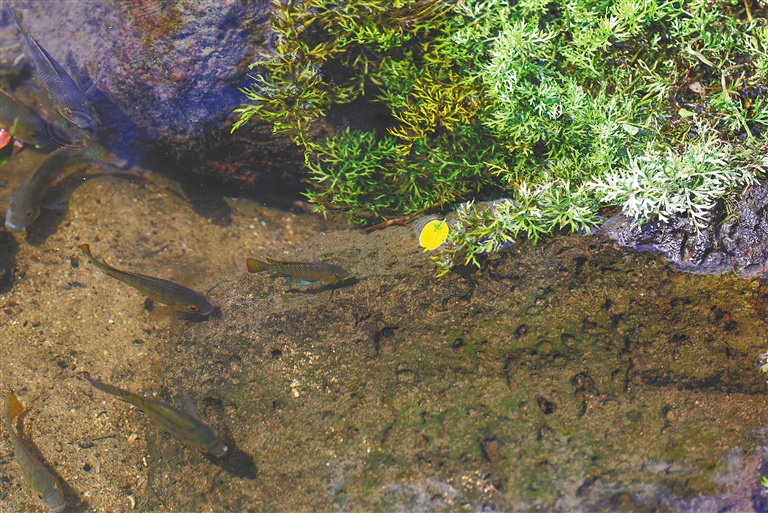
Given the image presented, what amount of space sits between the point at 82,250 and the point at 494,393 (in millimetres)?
3882

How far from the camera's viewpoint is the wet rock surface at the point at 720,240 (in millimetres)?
3127

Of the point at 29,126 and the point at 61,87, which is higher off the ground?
the point at 61,87

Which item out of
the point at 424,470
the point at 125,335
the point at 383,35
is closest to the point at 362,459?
the point at 424,470

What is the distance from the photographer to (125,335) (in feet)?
13.8

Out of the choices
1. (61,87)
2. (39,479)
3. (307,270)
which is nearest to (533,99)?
(307,270)

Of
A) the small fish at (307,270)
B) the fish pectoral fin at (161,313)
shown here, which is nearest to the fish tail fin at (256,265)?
the small fish at (307,270)

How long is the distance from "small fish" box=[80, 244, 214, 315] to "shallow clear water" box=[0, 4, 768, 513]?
13 centimetres

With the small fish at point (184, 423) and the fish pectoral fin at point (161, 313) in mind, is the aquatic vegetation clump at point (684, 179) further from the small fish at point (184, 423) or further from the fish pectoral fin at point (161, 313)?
the fish pectoral fin at point (161, 313)

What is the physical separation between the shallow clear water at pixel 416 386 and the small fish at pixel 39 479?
13cm

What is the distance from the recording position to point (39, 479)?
3.51 meters

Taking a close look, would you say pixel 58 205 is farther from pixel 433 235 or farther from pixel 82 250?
pixel 433 235

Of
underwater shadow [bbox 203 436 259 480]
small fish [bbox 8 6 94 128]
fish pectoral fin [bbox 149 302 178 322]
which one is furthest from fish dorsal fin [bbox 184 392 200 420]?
small fish [bbox 8 6 94 128]

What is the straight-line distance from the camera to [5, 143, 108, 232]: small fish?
4652mm

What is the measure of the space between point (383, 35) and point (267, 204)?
2.19 metres
